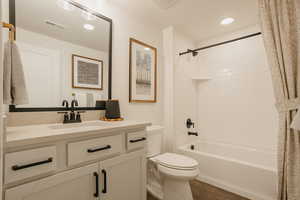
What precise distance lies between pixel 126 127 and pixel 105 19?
4.13 ft

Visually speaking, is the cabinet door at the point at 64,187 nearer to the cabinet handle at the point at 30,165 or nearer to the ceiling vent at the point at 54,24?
the cabinet handle at the point at 30,165

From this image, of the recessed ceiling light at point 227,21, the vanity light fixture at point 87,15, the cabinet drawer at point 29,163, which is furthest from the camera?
the recessed ceiling light at point 227,21

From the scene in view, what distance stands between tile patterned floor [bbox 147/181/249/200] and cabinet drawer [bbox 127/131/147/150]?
0.90 metres

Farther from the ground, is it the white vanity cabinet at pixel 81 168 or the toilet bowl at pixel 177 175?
the white vanity cabinet at pixel 81 168

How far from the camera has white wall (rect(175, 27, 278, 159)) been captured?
2.10 meters

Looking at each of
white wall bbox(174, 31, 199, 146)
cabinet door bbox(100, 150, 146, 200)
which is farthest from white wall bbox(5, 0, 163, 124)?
cabinet door bbox(100, 150, 146, 200)

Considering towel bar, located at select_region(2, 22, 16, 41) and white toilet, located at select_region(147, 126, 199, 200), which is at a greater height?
towel bar, located at select_region(2, 22, 16, 41)

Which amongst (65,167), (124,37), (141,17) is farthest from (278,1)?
(65,167)

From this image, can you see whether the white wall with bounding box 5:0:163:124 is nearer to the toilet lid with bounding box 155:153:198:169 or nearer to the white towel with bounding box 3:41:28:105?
the toilet lid with bounding box 155:153:198:169

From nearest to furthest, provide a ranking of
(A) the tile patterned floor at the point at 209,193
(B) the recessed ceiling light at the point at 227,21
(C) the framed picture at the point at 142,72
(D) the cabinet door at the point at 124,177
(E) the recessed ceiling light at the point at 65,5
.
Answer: (D) the cabinet door at the point at 124,177 → (E) the recessed ceiling light at the point at 65,5 → (A) the tile patterned floor at the point at 209,193 → (C) the framed picture at the point at 142,72 → (B) the recessed ceiling light at the point at 227,21

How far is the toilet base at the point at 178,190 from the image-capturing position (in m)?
1.40

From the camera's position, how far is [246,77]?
2.25 metres

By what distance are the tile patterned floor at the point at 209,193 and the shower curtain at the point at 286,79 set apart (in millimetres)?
555

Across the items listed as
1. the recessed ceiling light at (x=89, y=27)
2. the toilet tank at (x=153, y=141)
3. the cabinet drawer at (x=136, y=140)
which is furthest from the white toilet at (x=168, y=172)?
the recessed ceiling light at (x=89, y=27)
